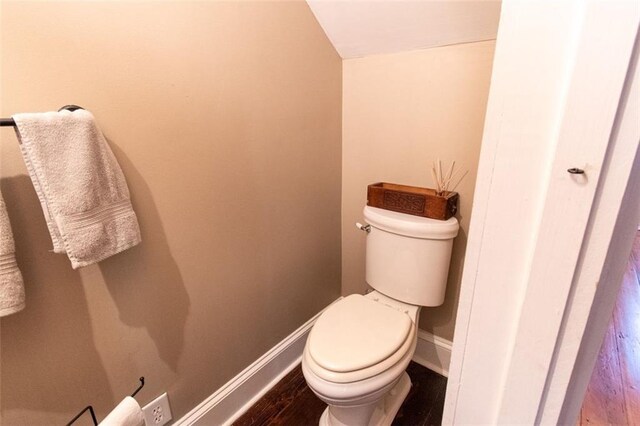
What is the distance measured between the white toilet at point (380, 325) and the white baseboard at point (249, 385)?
314 millimetres

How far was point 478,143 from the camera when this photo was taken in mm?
1138

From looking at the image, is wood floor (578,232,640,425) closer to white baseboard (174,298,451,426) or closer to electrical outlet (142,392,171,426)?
white baseboard (174,298,451,426)

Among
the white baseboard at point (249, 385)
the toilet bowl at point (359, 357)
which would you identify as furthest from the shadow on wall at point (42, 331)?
the toilet bowl at point (359, 357)

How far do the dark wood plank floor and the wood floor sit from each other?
54 cm

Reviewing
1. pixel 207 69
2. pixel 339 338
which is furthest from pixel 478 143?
pixel 207 69

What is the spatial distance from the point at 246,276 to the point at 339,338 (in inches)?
17.5

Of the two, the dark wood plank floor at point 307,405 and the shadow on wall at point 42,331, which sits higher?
the shadow on wall at point 42,331

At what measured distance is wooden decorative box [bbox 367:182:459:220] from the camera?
1163mm

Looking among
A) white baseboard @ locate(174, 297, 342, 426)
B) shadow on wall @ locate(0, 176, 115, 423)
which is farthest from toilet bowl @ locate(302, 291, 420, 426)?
shadow on wall @ locate(0, 176, 115, 423)

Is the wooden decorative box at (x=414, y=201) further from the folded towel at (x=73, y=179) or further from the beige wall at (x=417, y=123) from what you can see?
the folded towel at (x=73, y=179)

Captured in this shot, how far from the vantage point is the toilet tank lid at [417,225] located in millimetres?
1145

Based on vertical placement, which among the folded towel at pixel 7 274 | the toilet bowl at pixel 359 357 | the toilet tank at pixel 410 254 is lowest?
the toilet bowl at pixel 359 357

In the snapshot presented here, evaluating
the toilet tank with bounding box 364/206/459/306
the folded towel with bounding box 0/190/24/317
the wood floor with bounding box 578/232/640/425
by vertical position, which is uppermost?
the folded towel with bounding box 0/190/24/317

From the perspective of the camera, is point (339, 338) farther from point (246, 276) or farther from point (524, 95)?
point (524, 95)
